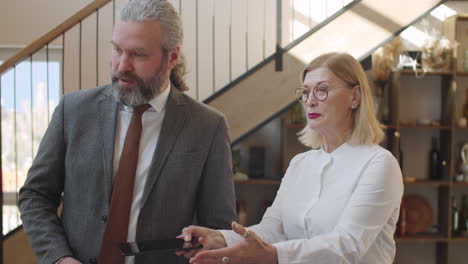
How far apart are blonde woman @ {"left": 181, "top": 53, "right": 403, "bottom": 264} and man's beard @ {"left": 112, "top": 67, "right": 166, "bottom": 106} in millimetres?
468

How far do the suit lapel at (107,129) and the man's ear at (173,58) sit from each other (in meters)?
0.23

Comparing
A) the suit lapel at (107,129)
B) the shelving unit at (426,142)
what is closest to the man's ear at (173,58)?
the suit lapel at (107,129)

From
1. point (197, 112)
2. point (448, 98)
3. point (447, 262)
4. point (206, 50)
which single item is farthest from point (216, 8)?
point (197, 112)

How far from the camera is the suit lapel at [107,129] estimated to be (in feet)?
5.49

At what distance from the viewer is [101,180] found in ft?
5.52

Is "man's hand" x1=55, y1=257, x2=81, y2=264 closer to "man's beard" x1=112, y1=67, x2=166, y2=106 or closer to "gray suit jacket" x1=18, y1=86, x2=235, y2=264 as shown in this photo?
"gray suit jacket" x1=18, y1=86, x2=235, y2=264

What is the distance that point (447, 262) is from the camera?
483cm

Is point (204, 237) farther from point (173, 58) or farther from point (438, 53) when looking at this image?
point (438, 53)

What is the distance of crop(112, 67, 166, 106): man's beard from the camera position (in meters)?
1.66

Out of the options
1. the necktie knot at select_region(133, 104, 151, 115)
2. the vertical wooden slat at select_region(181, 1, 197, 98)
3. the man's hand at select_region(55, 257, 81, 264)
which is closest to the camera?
the man's hand at select_region(55, 257, 81, 264)

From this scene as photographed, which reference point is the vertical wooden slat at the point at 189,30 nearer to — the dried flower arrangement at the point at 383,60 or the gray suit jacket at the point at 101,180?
the dried flower arrangement at the point at 383,60

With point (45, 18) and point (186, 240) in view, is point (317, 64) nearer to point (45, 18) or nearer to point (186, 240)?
point (186, 240)

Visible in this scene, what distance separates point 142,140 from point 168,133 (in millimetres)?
92

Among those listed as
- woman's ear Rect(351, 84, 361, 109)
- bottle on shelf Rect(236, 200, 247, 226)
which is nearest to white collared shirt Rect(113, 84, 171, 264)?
woman's ear Rect(351, 84, 361, 109)
